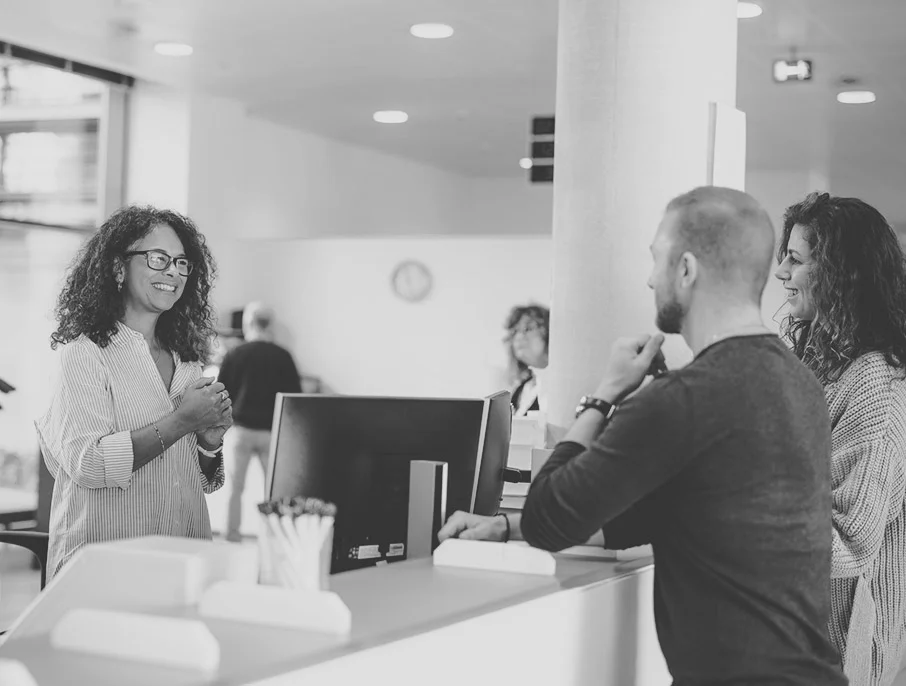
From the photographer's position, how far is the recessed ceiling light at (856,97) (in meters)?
8.28

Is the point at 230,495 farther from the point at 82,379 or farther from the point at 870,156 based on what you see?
the point at 870,156

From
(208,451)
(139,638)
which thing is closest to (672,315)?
(139,638)

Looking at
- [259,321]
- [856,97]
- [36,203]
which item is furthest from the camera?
[36,203]

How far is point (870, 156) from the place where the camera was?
1095 centimetres

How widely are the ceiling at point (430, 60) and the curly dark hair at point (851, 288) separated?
3.73 metres

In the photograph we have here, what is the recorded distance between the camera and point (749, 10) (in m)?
6.22

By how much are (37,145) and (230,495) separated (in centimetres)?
290

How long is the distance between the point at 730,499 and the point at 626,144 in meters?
1.30

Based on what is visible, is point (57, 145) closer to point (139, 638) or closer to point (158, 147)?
point (158, 147)

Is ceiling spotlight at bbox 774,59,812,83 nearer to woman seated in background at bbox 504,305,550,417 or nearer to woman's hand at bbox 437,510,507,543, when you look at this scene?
woman seated in background at bbox 504,305,550,417

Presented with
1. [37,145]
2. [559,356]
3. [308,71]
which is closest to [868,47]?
[308,71]

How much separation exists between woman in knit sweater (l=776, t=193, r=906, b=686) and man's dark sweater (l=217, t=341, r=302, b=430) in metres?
5.39

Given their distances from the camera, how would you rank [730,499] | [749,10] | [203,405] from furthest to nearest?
[749,10]
[203,405]
[730,499]

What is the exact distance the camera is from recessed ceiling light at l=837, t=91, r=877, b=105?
326 inches
